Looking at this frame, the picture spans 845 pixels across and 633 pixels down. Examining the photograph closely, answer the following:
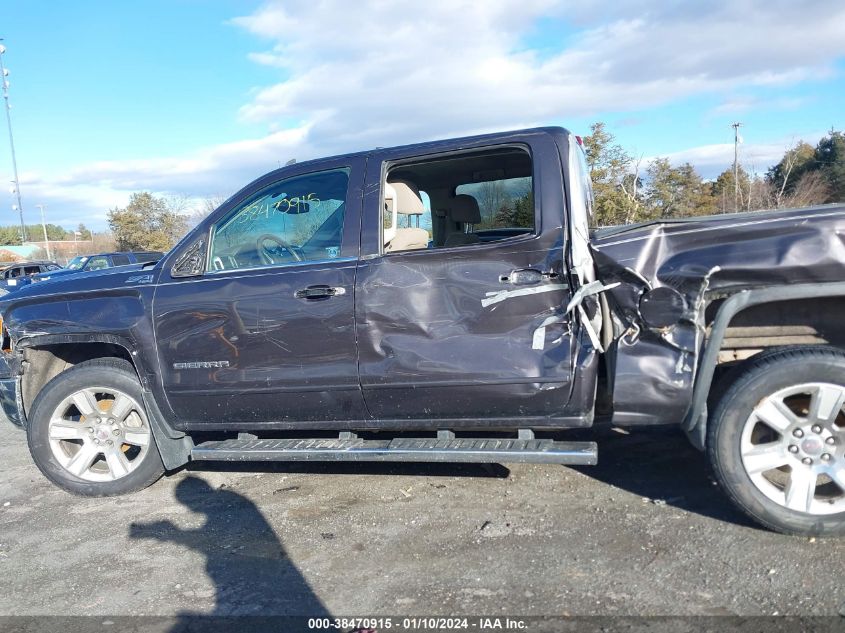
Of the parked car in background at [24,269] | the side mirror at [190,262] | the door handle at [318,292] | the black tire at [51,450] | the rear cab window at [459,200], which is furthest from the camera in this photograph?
the parked car in background at [24,269]

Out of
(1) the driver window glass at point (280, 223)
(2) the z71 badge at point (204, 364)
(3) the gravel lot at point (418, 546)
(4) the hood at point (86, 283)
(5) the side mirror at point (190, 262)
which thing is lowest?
(3) the gravel lot at point (418, 546)

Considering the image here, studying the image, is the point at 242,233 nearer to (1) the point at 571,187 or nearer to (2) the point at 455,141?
(2) the point at 455,141

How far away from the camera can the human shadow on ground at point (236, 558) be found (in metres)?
2.98

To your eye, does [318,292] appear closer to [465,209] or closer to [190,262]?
[190,262]

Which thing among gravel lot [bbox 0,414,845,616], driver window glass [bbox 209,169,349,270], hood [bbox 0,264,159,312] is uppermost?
driver window glass [bbox 209,169,349,270]

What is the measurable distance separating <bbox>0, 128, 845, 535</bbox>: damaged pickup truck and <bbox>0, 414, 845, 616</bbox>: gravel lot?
36 centimetres

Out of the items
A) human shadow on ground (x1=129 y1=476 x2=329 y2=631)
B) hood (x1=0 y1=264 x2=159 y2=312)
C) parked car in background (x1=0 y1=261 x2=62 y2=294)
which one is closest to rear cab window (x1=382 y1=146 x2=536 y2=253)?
hood (x1=0 y1=264 x2=159 y2=312)

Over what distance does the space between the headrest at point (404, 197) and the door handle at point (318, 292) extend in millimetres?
668

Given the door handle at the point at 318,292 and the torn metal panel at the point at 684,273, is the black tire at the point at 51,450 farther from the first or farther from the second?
the torn metal panel at the point at 684,273

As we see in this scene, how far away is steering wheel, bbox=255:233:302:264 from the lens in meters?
4.00

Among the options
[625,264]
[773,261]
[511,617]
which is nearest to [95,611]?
[511,617]

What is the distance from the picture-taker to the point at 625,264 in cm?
328

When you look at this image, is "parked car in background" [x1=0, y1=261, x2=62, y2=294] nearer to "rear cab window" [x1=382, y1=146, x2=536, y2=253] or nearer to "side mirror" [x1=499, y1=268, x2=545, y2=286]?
"rear cab window" [x1=382, y1=146, x2=536, y2=253]

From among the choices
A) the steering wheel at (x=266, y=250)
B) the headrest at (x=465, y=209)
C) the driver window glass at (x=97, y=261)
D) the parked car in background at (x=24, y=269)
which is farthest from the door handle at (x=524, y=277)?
the parked car in background at (x=24, y=269)
